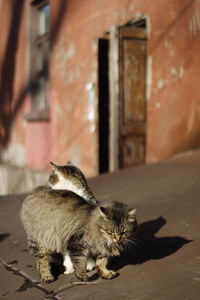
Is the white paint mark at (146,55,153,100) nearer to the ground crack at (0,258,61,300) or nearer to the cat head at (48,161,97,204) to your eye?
the cat head at (48,161,97,204)

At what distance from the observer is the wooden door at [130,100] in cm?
756

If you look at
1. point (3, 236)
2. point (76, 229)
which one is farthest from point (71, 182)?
point (76, 229)

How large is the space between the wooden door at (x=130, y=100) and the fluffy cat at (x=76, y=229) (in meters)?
4.30

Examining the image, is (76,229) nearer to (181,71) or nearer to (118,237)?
(118,237)

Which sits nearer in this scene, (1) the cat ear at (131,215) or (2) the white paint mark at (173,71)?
(1) the cat ear at (131,215)

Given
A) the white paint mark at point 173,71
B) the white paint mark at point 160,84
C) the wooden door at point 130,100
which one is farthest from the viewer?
the wooden door at point 130,100

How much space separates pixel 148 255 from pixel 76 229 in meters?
0.60

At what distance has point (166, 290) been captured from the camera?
270 cm

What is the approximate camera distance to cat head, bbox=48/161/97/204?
4.07m

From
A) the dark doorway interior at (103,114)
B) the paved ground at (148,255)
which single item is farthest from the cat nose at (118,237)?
the dark doorway interior at (103,114)

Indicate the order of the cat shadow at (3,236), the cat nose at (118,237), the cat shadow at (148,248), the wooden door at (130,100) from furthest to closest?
the wooden door at (130,100), the cat shadow at (3,236), the cat shadow at (148,248), the cat nose at (118,237)

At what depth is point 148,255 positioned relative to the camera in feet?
11.1

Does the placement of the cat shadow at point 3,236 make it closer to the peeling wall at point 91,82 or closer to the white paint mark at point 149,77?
the peeling wall at point 91,82

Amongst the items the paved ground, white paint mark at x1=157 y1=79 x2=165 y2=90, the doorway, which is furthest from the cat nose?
the doorway
